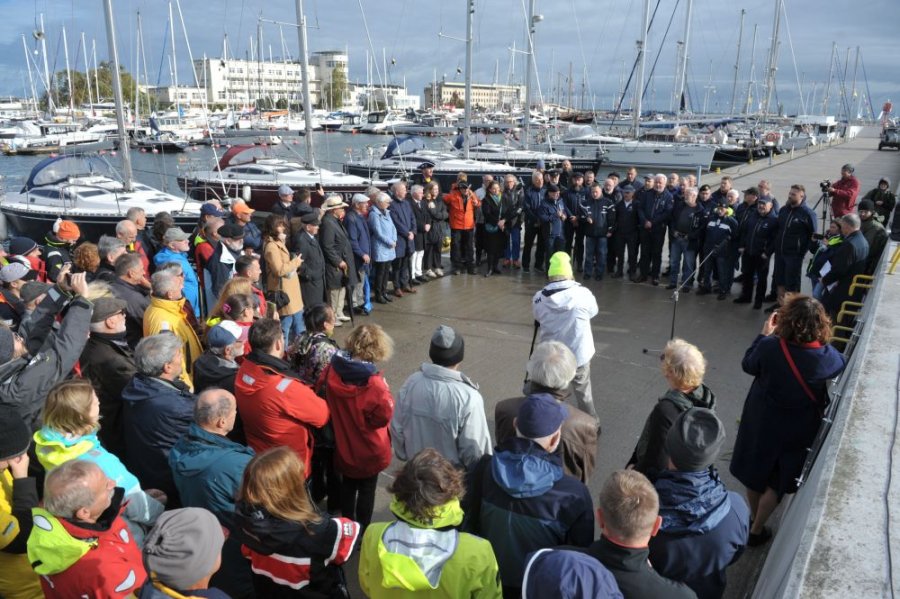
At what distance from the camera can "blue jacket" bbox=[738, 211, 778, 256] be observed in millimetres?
7879

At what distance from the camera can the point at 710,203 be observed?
8.49 metres

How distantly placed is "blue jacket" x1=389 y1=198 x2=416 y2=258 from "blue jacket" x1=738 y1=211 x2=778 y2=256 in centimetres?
461

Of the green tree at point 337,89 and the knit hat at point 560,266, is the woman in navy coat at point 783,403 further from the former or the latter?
the green tree at point 337,89

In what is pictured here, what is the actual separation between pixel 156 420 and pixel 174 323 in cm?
134

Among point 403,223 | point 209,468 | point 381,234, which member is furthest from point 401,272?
point 209,468

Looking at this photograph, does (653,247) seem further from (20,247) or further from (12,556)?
(12,556)

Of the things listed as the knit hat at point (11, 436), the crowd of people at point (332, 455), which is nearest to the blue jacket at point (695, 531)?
the crowd of people at point (332, 455)

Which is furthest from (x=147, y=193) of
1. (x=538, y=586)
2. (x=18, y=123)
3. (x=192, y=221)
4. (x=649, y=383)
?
(x=18, y=123)

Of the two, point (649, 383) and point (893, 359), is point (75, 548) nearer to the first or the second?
point (893, 359)

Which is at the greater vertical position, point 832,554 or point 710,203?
point 710,203

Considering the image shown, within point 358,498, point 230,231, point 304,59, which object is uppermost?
point 304,59

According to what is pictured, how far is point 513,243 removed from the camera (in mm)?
10266

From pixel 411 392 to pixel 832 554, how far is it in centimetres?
203

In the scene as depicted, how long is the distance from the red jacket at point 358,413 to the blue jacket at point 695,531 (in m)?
1.53
